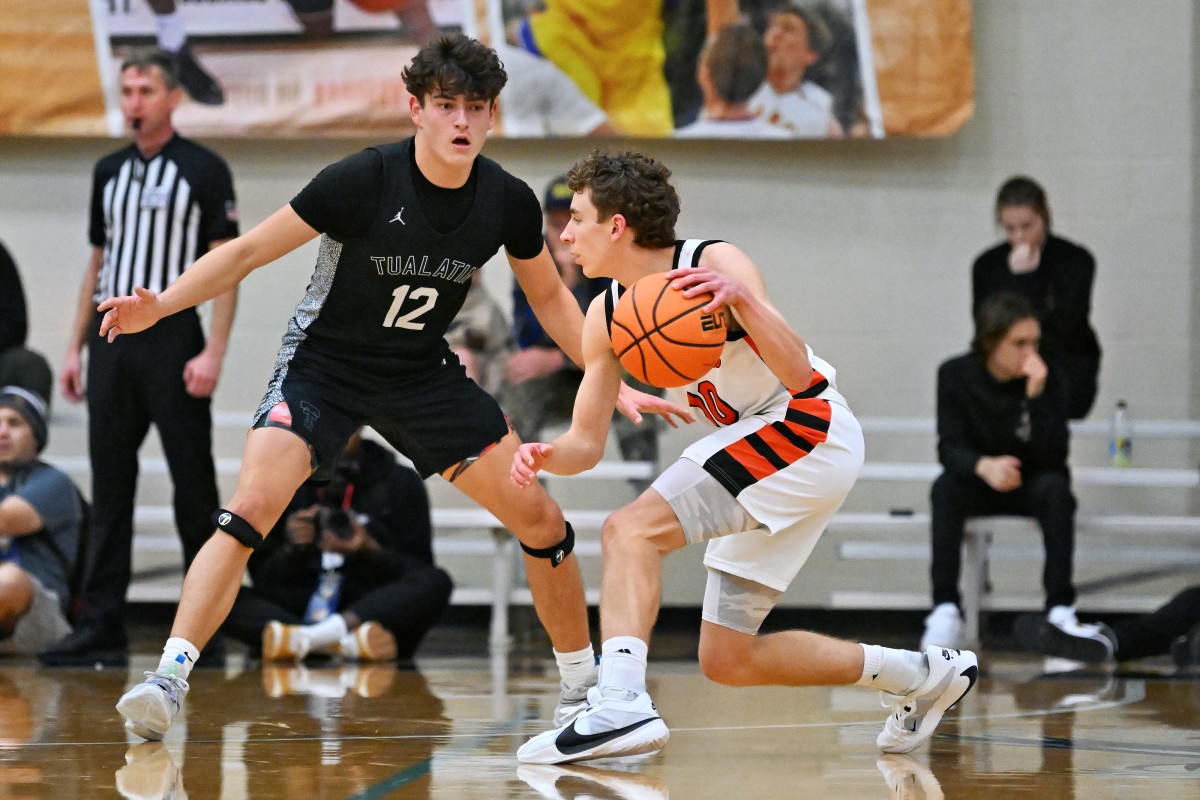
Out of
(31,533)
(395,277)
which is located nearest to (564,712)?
(395,277)

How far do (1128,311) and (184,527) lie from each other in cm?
460

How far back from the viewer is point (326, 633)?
5883 millimetres

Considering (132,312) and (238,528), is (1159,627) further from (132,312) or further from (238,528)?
(132,312)

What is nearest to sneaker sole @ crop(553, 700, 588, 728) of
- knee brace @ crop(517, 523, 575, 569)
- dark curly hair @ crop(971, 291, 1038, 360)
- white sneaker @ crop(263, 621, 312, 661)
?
knee brace @ crop(517, 523, 575, 569)

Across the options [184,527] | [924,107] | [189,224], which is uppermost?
[924,107]

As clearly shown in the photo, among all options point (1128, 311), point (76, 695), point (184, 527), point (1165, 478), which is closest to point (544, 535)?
point (76, 695)

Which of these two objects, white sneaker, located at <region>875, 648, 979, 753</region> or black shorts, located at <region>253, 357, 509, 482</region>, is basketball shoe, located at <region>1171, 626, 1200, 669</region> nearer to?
white sneaker, located at <region>875, 648, 979, 753</region>

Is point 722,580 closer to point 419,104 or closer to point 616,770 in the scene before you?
point 616,770

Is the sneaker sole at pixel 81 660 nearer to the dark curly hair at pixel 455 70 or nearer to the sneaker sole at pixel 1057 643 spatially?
the dark curly hair at pixel 455 70

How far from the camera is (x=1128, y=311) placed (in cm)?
741

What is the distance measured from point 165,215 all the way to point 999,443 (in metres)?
3.55

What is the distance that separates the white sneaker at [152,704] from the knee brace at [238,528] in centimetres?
38

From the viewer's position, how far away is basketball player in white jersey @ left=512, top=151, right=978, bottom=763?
341cm

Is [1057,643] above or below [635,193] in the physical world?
below
